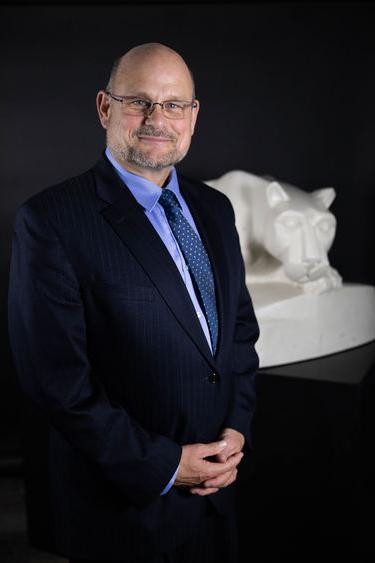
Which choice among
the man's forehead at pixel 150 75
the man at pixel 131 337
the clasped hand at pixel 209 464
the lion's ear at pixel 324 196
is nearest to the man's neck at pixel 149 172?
the man at pixel 131 337

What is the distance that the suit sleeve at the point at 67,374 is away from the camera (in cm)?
114

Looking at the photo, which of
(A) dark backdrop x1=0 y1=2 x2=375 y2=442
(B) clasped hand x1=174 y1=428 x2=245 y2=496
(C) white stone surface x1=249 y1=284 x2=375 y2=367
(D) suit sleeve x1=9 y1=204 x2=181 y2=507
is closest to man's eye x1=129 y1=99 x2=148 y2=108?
(D) suit sleeve x1=9 y1=204 x2=181 y2=507

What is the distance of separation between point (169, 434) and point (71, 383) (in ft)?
0.63

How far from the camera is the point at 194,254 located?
128 centimetres

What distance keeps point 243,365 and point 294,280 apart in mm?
988

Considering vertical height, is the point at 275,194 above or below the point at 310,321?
above

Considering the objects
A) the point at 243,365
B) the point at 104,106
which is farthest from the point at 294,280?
the point at 104,106

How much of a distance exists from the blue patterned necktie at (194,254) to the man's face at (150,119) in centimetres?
7

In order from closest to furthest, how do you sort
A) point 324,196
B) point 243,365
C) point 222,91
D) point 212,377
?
point 212,377
point 243,365
point 324,196
point 222,91

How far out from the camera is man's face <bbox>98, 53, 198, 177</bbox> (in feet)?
3.94

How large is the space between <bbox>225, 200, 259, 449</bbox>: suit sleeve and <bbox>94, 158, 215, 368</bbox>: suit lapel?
17cm

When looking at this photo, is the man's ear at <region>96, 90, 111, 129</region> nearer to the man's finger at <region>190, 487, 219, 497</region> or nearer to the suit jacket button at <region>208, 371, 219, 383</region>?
the suit jacket button at <region>208, 371, 219, 383</region>

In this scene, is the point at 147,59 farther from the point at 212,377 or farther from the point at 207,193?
the point at 212,377

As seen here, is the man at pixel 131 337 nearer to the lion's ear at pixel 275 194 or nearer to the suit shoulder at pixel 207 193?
the suit shoulder at pixel 207 193
